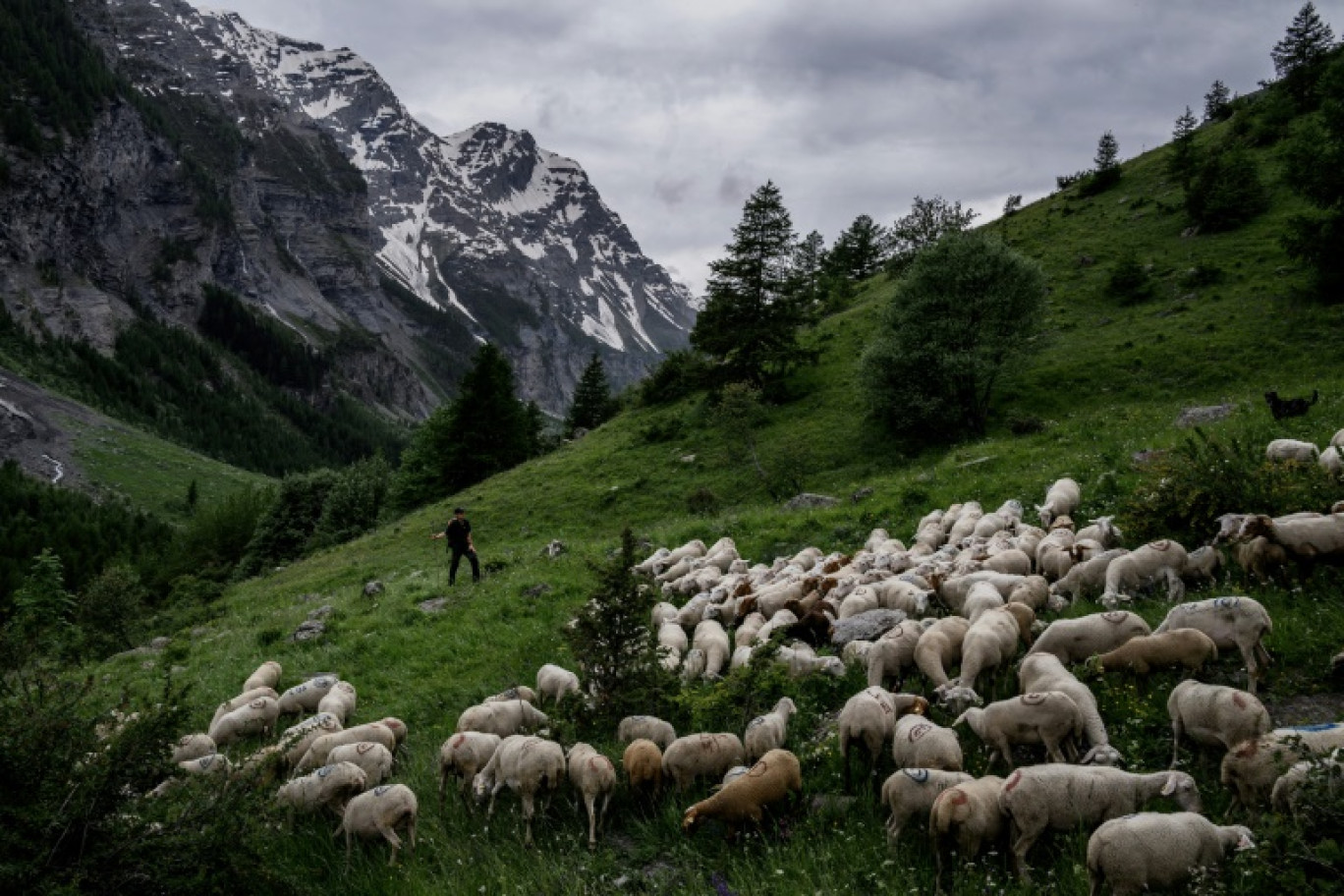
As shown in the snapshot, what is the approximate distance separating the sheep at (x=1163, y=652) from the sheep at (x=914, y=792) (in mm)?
2912

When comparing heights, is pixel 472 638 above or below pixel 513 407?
below

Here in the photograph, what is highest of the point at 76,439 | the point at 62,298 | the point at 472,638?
the point at 62,298

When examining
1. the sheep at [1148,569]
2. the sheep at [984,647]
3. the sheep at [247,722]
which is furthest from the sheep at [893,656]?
the sheep at [247,722]

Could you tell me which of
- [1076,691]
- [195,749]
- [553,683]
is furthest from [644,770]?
[195,749]

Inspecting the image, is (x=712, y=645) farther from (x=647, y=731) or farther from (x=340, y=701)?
(x=340, y=701)

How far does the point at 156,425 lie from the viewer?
538 ft

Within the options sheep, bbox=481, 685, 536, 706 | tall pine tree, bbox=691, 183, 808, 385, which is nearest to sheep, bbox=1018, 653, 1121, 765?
sheep, bbox=481, 685, 536, 706

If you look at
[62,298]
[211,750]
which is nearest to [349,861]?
[211,750]

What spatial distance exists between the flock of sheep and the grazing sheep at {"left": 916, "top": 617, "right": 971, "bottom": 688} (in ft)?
0.09

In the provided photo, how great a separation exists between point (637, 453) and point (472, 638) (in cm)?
2600

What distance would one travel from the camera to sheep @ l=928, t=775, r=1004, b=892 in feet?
18.4

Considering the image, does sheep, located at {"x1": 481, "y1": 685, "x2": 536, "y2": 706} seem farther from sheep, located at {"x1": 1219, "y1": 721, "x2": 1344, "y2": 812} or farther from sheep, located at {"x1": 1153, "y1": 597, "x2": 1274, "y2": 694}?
sheep, located at {"x1": 1153, "y1": 597, "x2": 1274, "y2": 694}

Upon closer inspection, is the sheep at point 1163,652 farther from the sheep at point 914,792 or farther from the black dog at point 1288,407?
the black dog at point 1288,407

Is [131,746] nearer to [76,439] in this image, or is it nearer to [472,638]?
[472,638]
